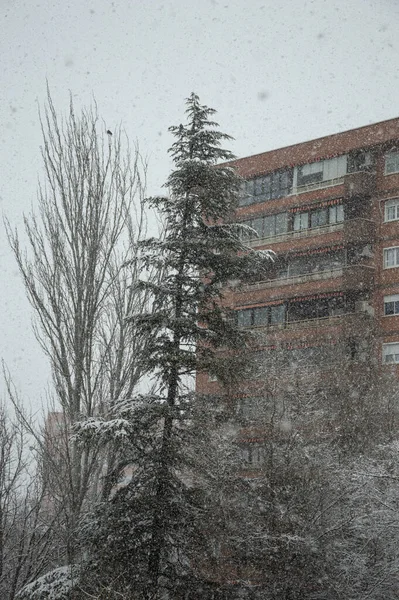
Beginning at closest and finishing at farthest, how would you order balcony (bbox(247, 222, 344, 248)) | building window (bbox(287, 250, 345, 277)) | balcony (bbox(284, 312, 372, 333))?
balcony (bbox(284, 312, 372, 333)), building window (bbox(287, 250, 345, 277)), balcony (bbox(247, 222, 344, 248))

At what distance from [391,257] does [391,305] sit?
227cm

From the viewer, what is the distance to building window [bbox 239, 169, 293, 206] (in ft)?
141

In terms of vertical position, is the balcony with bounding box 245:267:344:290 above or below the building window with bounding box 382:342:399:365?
above

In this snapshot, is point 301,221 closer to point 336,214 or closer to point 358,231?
→ point 336,214

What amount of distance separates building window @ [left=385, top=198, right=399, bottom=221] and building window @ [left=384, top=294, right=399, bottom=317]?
11.9 feet

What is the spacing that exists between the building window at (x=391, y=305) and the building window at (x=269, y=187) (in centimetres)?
773

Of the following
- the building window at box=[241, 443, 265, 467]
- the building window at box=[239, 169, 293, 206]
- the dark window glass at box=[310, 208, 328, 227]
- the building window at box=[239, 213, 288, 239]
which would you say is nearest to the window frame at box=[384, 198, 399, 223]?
the dark window glass at box=[310, 208, 328, 227]

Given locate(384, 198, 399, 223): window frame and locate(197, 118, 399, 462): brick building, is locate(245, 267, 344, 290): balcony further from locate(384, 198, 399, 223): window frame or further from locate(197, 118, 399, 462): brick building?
locate(384, 198, 399, 223): window frame

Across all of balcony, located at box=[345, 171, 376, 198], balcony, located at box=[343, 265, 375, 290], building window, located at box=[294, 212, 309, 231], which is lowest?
balcony, located at box=[343, 265, 375, 290]

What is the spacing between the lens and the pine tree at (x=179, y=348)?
574 inches

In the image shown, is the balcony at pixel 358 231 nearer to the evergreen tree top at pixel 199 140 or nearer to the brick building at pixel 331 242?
the brick building at pixel 331 242

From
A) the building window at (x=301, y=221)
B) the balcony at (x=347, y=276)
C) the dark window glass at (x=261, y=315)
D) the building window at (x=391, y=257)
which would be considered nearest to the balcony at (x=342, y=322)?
the balcony at (x=347, y=276)

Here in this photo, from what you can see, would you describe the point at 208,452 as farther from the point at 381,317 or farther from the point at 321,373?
the point at 381,317

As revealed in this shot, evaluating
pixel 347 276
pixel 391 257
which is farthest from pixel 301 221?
pixel 391 257
